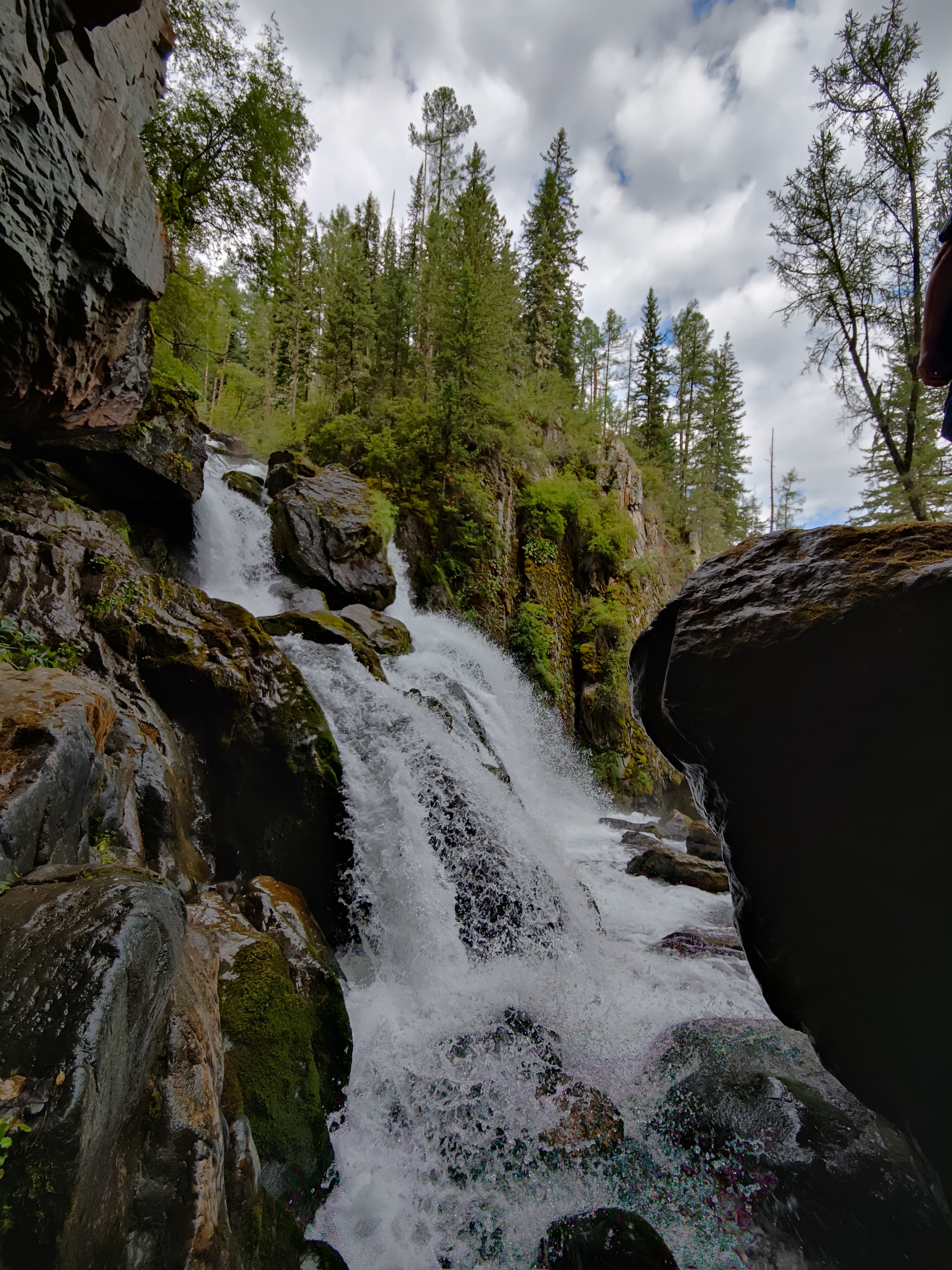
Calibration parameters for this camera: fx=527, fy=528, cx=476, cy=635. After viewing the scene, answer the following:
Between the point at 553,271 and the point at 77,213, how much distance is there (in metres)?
23.7

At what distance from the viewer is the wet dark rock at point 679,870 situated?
333 inches

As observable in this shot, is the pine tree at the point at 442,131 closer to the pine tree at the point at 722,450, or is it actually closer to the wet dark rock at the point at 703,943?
the pine tree at the point at 722,450

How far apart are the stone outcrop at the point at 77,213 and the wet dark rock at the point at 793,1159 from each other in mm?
8539

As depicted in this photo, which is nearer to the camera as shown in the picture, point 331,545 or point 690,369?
point 331,545

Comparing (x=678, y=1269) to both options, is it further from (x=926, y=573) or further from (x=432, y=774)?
(x=432, y=774)

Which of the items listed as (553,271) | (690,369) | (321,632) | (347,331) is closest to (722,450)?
(690,369)

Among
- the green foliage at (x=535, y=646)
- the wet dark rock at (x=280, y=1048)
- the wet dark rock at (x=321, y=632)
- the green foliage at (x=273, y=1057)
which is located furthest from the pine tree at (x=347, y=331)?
the green foliage at (x=273, y=1057)

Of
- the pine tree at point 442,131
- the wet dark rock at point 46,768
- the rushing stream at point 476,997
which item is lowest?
the rushing stream at point 476,997

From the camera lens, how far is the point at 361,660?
8656mm

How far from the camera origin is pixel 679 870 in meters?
8.73

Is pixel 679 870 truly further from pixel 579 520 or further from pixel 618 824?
pixel 579 520

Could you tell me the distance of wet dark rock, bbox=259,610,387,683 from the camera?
8734 millimetres

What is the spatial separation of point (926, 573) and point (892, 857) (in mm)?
1267

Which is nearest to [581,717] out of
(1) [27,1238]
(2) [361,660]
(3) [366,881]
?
(2) [361,660]
